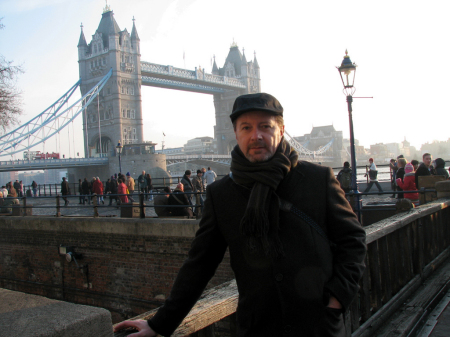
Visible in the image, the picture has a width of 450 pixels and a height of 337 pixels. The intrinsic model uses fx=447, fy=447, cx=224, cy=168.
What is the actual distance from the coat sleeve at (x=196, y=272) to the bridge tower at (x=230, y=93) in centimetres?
7592

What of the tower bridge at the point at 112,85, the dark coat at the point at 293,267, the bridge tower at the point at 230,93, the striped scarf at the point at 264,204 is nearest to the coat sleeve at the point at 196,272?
the dark coat at the point at 293,267

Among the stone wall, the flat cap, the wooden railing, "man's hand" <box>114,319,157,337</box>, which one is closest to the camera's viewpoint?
"man's hand" <box>114,319,157,337</box>

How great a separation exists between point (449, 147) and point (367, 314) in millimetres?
83528

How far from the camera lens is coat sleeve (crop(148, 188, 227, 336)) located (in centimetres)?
150

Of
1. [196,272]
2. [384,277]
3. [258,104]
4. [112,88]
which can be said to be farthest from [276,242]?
[112,88]

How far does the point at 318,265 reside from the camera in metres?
1.46

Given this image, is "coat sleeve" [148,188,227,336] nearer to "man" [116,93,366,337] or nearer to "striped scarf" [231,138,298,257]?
"man" [116,93,366,337]

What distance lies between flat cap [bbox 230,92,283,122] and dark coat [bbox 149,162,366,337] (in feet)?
0.72

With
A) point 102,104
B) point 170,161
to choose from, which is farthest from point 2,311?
point 102,104

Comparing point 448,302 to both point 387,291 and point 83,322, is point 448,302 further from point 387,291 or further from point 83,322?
point 83,322

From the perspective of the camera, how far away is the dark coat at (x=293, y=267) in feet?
4.70

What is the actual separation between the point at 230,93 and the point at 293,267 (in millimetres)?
80319

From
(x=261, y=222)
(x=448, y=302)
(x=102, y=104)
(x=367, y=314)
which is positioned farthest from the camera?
(x=102, y=104)

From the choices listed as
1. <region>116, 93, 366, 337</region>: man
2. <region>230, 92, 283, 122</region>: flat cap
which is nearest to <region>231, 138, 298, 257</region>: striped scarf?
<region>116, 93, 366, 337</region>: man
